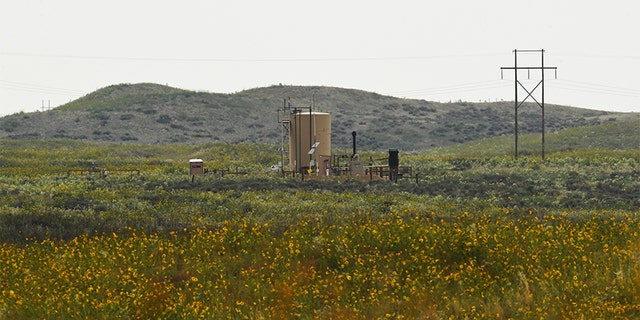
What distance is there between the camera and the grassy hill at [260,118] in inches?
4609

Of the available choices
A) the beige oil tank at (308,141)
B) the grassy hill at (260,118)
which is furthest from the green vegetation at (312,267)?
the grassy hill at (260,118)

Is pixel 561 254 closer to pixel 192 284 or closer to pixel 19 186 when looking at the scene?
pixel 192 284

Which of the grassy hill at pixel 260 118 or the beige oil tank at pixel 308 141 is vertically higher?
the grassy hill at pixel 260 118

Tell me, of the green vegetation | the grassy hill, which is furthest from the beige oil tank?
the grassy hill

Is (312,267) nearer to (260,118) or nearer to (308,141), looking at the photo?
(308,141)

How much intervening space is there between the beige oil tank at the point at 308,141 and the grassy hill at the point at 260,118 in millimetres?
57187

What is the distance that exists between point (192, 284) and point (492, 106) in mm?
144004

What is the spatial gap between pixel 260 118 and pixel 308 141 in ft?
266

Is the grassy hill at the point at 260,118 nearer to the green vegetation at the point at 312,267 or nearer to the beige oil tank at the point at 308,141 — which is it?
the beige oil tank at the point at 308,141

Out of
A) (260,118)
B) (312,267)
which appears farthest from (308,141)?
(260,118)

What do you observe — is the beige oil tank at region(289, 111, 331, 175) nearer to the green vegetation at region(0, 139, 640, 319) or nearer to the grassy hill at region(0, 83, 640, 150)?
the green vegetation at region(0, 139, 640, 319)

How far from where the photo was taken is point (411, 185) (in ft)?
144

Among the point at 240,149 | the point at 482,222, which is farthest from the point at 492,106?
the point at 482,222

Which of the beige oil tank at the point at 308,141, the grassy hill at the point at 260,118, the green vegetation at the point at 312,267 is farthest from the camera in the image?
the grassy hill at the point at 260,118
